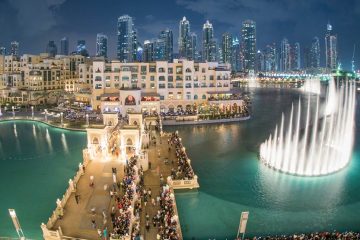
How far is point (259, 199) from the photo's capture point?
2938cm

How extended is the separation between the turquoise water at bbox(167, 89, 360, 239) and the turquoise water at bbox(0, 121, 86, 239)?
393 inches

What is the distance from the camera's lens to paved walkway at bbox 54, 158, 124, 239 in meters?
21.5

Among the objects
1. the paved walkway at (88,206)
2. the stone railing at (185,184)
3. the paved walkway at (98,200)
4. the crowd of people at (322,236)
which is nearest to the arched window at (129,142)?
the paved walkway at (98,200)

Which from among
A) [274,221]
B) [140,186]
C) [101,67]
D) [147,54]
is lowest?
[274,221]

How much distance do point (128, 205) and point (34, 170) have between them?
17.1 metres

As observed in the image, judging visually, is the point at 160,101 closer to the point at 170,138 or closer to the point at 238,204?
the point at 170,138

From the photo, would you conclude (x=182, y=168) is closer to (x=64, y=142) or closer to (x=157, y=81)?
(x=64, y=142)

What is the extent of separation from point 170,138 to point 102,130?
13.2 m

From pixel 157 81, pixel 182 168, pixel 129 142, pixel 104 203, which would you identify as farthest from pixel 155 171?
pixel 157 81

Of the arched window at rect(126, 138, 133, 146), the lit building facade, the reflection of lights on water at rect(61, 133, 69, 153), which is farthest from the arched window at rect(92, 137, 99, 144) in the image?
the lit building facade

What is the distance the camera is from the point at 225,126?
6131 centimetres

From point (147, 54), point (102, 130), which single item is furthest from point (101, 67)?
point (147, 54)

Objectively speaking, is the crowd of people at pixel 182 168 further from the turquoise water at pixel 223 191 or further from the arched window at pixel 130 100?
the arched window at pixel 130 100

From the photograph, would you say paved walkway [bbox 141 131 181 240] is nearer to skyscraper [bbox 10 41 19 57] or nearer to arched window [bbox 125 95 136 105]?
arched window [bbox 125 95 136 105]
